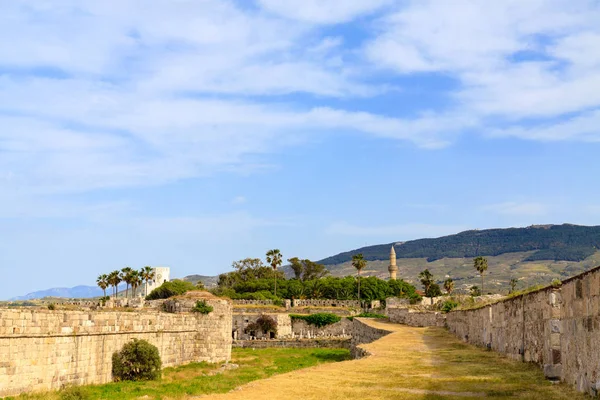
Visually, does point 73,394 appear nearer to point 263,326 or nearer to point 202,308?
Result: point 202,308

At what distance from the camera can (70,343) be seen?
80.3 ft

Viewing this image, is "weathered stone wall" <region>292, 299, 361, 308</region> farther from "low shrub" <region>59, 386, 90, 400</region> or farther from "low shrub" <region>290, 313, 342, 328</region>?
"low shrub" <region>59, 386, 90, 400</region>

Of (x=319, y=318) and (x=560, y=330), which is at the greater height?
(x=560, y=330)

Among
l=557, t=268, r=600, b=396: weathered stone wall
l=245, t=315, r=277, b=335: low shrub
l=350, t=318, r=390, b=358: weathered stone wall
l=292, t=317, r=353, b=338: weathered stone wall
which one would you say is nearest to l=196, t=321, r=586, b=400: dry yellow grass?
l=557, t=268, r=600, b=396: weathered stone wall

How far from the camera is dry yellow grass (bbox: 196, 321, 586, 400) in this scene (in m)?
12.2

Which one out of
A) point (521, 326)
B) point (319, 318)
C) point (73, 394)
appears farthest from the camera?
point (319, 318)

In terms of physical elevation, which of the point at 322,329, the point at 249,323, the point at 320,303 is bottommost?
the point at 322,329

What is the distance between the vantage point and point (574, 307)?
39.0 ft

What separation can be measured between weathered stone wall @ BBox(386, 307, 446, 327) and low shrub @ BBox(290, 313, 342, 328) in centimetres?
1668

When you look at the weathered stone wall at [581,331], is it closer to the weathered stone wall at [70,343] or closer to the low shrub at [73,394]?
the low shrub at [73,394]

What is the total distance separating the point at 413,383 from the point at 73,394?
12.6 meters

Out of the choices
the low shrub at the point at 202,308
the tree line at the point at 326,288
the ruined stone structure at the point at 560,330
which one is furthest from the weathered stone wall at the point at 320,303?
the ruined stone structure at the point at 560,330

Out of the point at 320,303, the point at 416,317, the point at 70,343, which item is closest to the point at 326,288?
the point at 320,303

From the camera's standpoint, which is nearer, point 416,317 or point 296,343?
point 416,317
